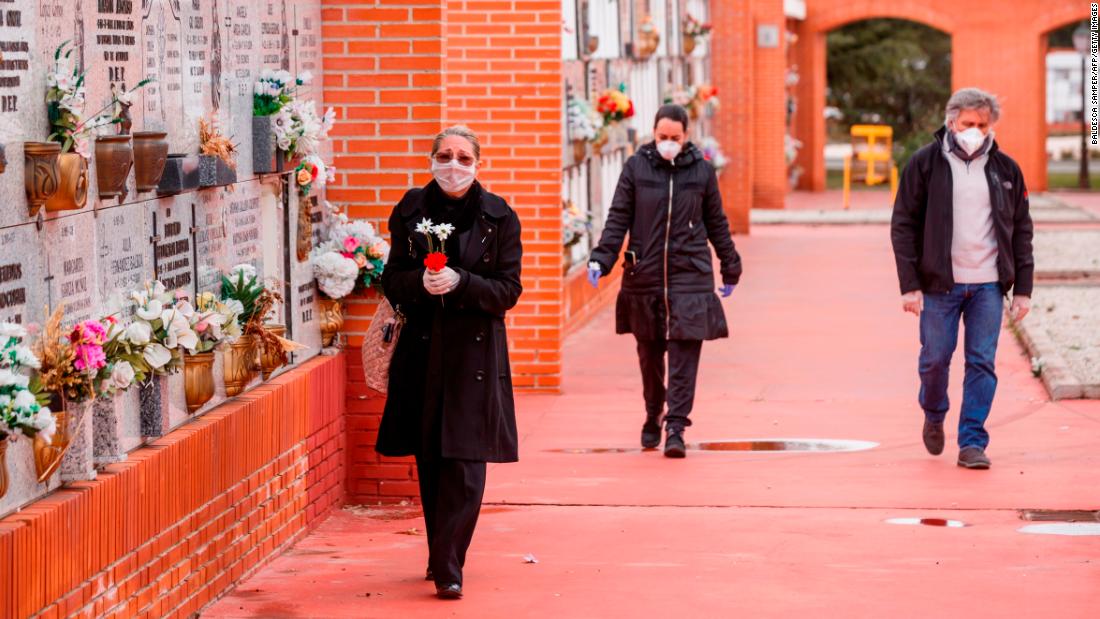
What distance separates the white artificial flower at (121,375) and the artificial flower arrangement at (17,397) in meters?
0.48

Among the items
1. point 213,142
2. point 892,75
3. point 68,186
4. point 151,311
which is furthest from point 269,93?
point 892,75

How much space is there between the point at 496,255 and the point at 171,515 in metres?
1.44

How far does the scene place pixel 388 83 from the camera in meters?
8.61

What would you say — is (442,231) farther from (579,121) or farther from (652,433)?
(579,121)

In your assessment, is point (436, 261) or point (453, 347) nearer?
point (436, 261)

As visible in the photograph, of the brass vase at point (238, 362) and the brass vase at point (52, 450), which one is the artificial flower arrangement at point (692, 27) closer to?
the brass vase at point (238, 362)

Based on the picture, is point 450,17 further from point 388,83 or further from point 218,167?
point 218,167

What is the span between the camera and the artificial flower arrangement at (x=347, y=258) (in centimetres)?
820

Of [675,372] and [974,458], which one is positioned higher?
[675,372]

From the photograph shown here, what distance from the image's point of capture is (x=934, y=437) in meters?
9.77

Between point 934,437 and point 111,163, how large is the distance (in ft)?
17.3

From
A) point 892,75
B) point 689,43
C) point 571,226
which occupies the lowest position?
point 571,226

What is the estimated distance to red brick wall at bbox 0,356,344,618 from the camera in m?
5.23

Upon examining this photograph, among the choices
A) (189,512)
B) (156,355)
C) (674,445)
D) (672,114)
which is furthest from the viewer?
(674,445)
